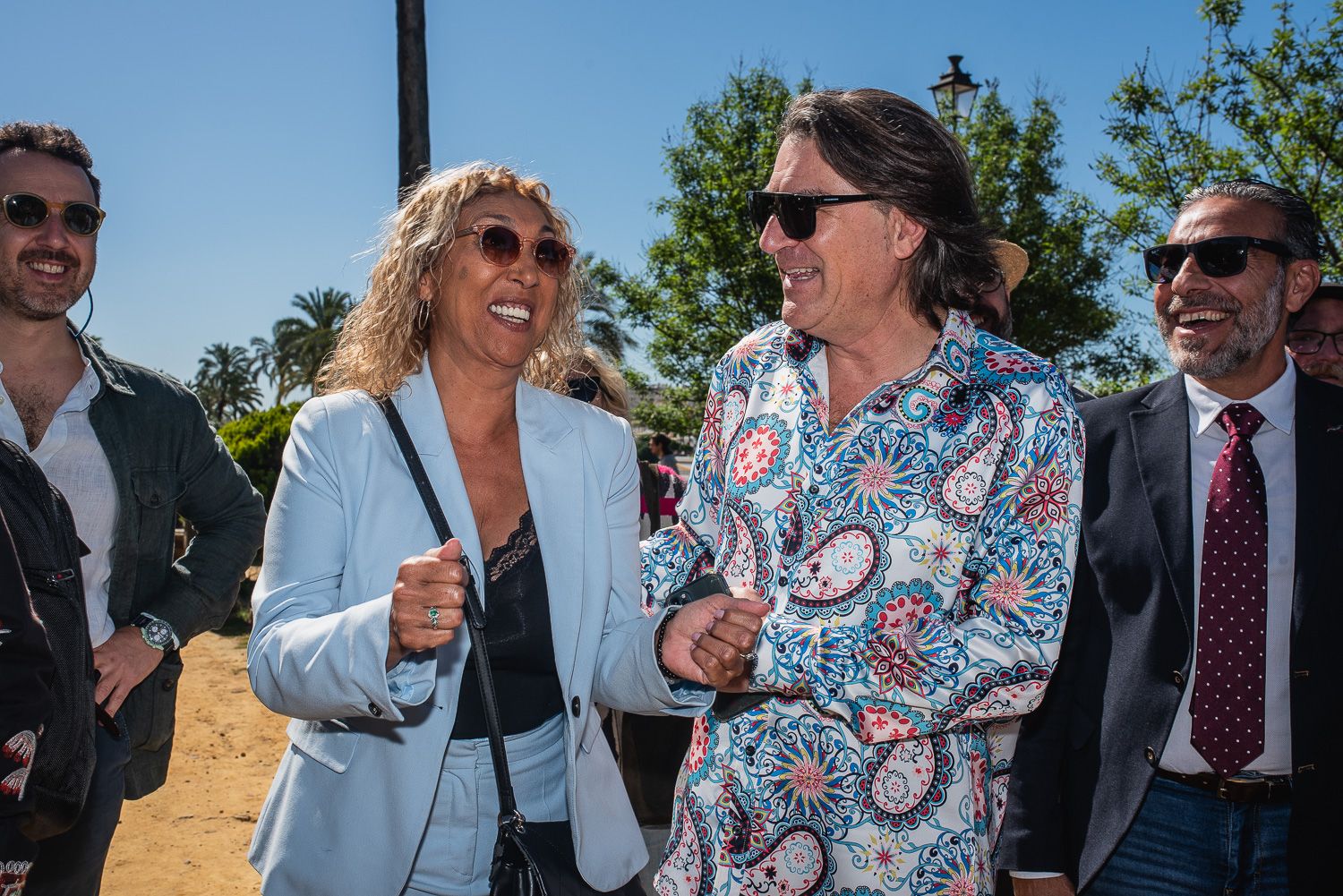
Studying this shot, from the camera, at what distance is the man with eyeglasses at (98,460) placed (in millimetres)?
2857

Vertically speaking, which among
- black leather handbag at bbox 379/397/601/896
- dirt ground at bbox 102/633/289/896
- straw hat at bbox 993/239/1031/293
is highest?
straw hat at bbox 993/239/1031/293

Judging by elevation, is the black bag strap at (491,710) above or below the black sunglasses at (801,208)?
below

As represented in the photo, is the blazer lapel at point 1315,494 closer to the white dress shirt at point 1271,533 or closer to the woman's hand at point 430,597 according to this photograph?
the white dress shirt at point 1271,533

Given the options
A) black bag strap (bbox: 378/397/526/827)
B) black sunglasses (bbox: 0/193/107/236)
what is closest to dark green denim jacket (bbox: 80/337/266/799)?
black sunglasses (bbox: 0/193/107/236)

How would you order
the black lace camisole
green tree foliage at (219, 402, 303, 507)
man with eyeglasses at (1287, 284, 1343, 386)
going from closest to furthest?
the black lace camisole → man with eyeglasses at (1287, 284, 1343, 386) → green tree foliage at (219, 402, 303, 507)

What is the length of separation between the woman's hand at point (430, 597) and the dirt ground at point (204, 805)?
4191 millimetres

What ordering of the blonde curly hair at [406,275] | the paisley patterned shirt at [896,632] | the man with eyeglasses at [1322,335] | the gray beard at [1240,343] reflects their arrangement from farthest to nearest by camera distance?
the man with eyeglasses at [1322,335]
the gray beard at [1240,343]
the blonde curly hair at [406,275]
the paisley patterned shirt at [896,632]

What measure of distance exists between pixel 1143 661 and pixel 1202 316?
43.6 inches

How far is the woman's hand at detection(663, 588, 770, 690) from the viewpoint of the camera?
6.45 ft

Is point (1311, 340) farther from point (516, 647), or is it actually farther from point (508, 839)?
point (508, 839)

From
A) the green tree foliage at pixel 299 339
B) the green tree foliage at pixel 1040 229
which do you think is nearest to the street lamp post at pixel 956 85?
the green tree foliage at pixel 1040 229

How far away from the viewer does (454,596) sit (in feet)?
5.81

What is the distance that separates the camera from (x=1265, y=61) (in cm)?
865

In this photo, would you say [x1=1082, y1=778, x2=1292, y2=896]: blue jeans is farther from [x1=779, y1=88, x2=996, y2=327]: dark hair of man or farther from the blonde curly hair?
the blonde curly hair
